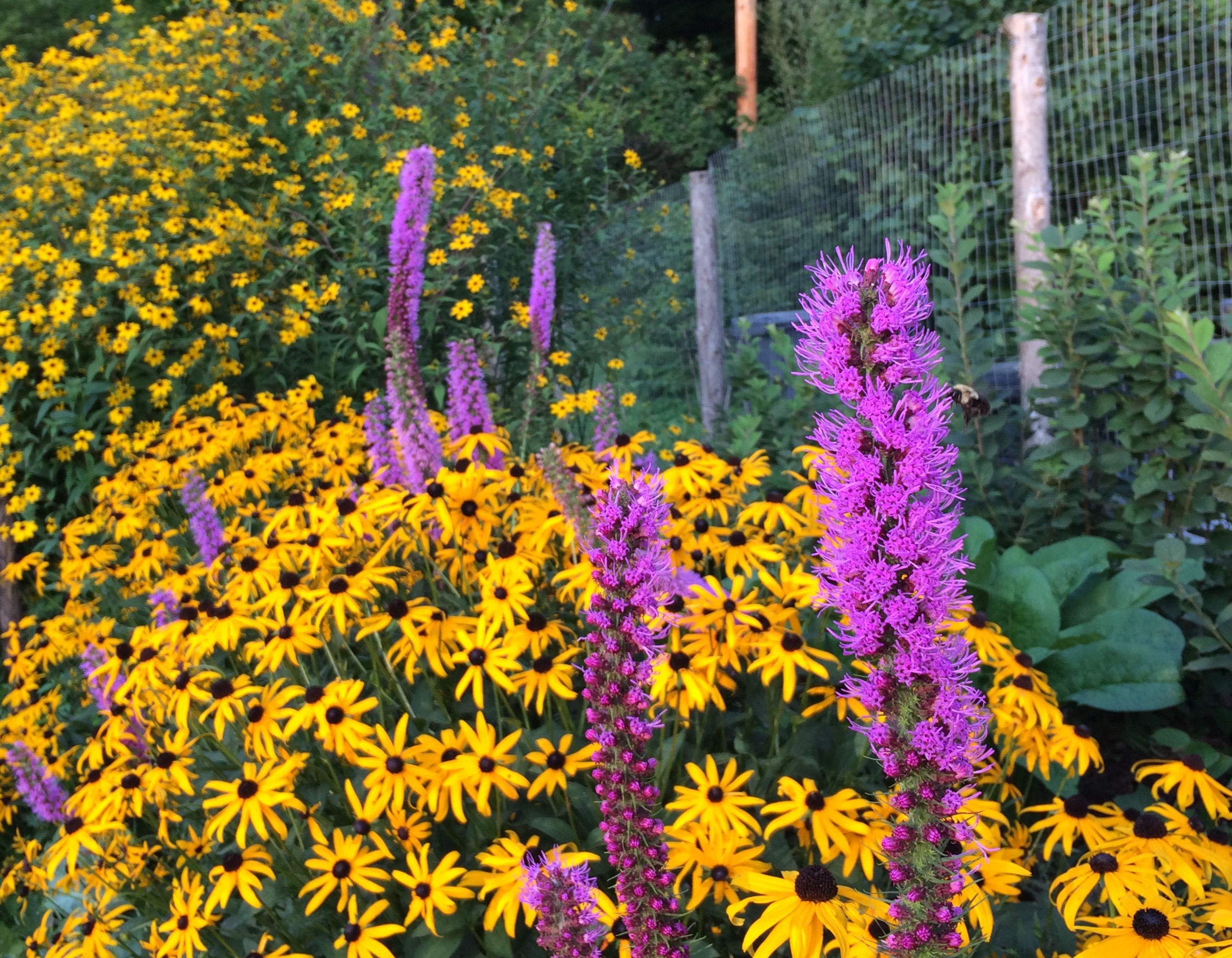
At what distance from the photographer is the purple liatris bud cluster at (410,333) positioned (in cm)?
293

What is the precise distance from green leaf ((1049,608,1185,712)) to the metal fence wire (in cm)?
139

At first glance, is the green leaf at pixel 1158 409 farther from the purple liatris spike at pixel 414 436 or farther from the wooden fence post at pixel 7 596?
the wooden fence post at pixel 7 596

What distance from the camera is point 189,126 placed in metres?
5.79

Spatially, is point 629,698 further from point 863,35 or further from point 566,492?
point 863,35

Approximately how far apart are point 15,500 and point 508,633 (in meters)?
3.45

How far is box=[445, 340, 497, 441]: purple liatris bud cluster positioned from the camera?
10.9 feet

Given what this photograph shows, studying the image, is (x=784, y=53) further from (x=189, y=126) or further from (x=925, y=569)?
(x=925, y=569)

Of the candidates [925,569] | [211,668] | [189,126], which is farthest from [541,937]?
[189,126]

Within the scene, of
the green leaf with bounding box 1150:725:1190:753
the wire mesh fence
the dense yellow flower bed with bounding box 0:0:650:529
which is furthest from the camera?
the wire mesh fence

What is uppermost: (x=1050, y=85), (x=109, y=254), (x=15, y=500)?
(x=1050, y=85)

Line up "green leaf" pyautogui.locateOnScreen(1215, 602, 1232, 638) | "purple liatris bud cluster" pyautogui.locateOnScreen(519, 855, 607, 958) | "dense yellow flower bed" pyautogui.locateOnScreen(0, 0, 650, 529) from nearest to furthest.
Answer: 1. "purple liatris bud cluster" pyautogui.locateOnScreen(519, 855, 607, 958)
2. "green leaf" pyautogui.locateOnScreen(1215, 602, 1232, 638)
3. "dense yellow flower bed" pyautogui.locateOnScreen(0, 0, 650, 529)

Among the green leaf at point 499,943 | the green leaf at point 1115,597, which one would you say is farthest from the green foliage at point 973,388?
the green leaf at point 499,943

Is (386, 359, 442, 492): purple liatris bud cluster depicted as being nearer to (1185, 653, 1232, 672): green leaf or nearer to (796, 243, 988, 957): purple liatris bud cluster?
(796, 243, 988, 957): purple liatris bud cluster

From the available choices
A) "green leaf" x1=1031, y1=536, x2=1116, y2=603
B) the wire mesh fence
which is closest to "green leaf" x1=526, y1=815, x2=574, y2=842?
"green leaf" x1=1031, y1=536, x2=1116, y2=603
